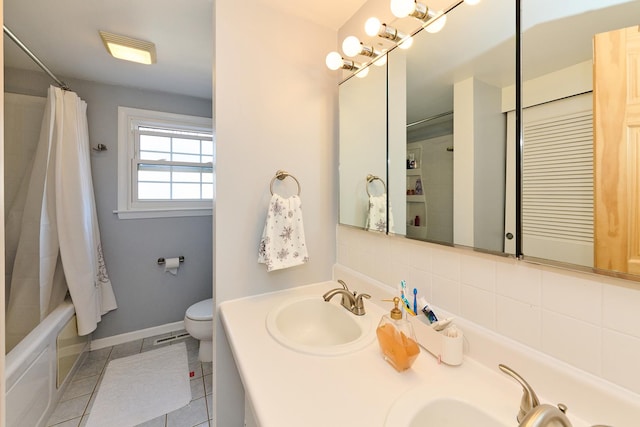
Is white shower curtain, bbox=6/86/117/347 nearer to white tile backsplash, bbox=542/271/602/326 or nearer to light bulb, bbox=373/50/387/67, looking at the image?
light bulb, bbox=373/50/387/67

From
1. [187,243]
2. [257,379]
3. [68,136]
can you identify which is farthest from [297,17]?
[187,243]

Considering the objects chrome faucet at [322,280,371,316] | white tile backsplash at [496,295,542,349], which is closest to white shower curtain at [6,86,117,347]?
chrome faucet at [322,280,371,316]

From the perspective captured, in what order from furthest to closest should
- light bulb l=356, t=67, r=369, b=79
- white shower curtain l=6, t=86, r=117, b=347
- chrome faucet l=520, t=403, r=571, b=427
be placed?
white shower curtain l=6, t=86, r=117, b=347 → light bulb l=356, t=67, r=369, b=79 → chrome faucet l=520, t=403, r=571, b=427

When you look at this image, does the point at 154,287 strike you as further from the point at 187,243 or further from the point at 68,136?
the point at 68,136

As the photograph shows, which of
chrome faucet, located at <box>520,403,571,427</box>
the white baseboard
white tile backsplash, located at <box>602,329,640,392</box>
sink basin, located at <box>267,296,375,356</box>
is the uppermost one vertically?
white tile backsplash, located at <box>602,329,640,392</box>

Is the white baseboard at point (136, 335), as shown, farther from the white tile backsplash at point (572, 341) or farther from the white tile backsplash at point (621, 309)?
the white tile backsplash at point (621, 309)

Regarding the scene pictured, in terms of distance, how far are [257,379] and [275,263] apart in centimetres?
54

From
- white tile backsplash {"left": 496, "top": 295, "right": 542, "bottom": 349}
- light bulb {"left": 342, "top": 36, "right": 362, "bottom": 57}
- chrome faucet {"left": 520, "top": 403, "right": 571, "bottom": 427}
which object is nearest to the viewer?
chrome faucet {"left": 520, "top": 403, "right": 571, "bottom": 427}

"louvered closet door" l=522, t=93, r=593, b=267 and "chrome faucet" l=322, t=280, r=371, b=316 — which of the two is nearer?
"louvered closet door" l=522, t=93, r=593, b=267

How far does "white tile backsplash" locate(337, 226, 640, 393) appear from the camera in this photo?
1.66 ft

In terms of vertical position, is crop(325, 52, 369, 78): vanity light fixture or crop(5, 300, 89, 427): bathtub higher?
crop(325, 52, 369, 78): vanity light fixture

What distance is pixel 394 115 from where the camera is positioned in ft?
3.53

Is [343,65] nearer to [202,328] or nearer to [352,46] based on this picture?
[352,46]

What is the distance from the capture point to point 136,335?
2.14 m
